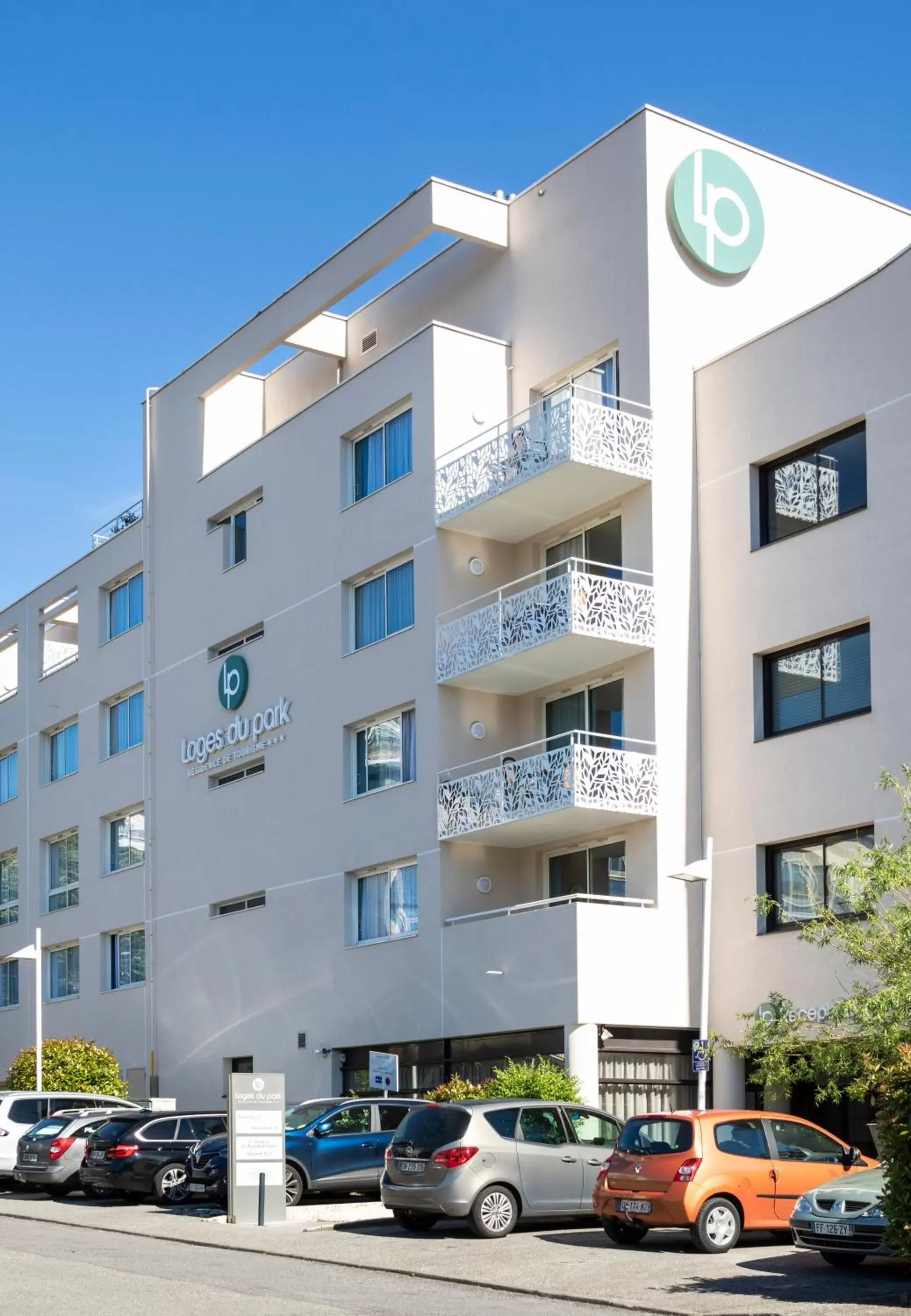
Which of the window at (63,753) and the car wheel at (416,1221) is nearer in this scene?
the car wheel at (416,1221)

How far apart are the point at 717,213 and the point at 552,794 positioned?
10020 millimetres

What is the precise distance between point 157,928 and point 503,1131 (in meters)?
19.1

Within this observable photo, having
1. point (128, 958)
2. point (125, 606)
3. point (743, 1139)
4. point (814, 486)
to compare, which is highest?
point (125, 606)

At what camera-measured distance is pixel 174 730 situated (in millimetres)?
38406

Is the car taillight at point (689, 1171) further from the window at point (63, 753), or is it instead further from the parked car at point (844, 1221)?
the window at point (63, 753)

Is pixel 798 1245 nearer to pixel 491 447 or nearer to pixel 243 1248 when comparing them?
pixel 243 1248

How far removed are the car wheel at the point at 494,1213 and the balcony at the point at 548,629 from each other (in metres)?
9.51

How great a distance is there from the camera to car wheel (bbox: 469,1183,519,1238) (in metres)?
20.0

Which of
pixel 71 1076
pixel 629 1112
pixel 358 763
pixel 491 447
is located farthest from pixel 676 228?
pixel 71 1076

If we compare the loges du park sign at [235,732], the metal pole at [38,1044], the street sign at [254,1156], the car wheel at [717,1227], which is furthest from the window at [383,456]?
the car wheel at [717,1227]

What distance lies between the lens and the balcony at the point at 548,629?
89.7 ft

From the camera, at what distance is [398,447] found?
32031 millimetres

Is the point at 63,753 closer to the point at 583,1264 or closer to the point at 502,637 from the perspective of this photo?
the point at 502,637

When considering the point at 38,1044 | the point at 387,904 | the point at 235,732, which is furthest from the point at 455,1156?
the point at 38,1044
